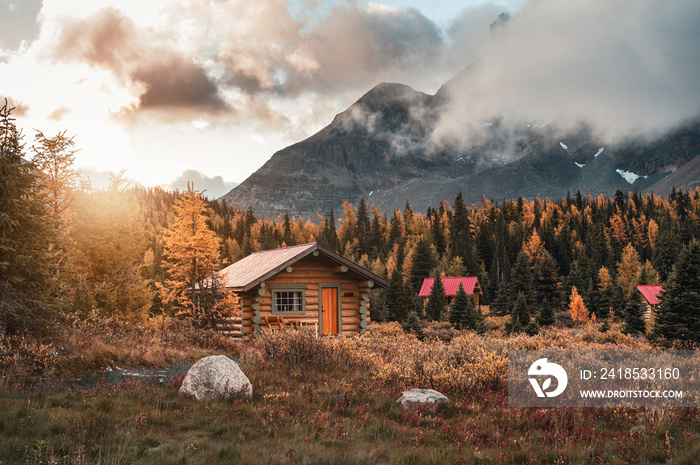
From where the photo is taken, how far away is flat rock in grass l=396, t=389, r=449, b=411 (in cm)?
930

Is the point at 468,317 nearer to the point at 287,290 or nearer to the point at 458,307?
the point at 458,307

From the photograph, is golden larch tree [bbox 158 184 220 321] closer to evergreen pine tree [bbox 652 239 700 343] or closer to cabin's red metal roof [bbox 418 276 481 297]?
evergreen pine tree [bbox 652 239 700 343]

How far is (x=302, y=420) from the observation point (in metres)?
8.13

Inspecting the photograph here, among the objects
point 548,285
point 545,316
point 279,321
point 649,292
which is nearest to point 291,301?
point 279,321

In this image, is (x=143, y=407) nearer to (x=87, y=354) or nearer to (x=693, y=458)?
(x=87, y=354)

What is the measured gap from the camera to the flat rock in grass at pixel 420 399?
9305 mm

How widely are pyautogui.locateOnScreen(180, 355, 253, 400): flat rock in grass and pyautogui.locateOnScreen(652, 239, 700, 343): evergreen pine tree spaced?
19712 millimetres

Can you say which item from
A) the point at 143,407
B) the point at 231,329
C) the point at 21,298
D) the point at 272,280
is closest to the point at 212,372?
the point at 143,407

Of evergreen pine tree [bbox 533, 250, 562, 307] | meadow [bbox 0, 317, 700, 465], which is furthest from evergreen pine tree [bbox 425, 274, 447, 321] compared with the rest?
meadow [bbox 0, 317, 700, 465]

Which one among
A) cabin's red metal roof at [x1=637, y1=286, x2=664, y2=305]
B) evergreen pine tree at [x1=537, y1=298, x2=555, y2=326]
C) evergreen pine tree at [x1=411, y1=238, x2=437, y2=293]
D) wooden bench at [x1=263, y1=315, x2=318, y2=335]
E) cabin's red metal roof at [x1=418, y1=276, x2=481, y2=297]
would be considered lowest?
evergreen pine tree at [x1=537, y1=298, x2=555, y2=326]

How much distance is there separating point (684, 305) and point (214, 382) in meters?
20.9

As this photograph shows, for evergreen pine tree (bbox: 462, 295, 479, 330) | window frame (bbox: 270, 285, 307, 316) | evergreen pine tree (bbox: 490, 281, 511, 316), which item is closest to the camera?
window frame (bbox: 270, 285, 307, 316)

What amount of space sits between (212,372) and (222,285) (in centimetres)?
1320

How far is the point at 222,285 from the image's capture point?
72.1 feet
